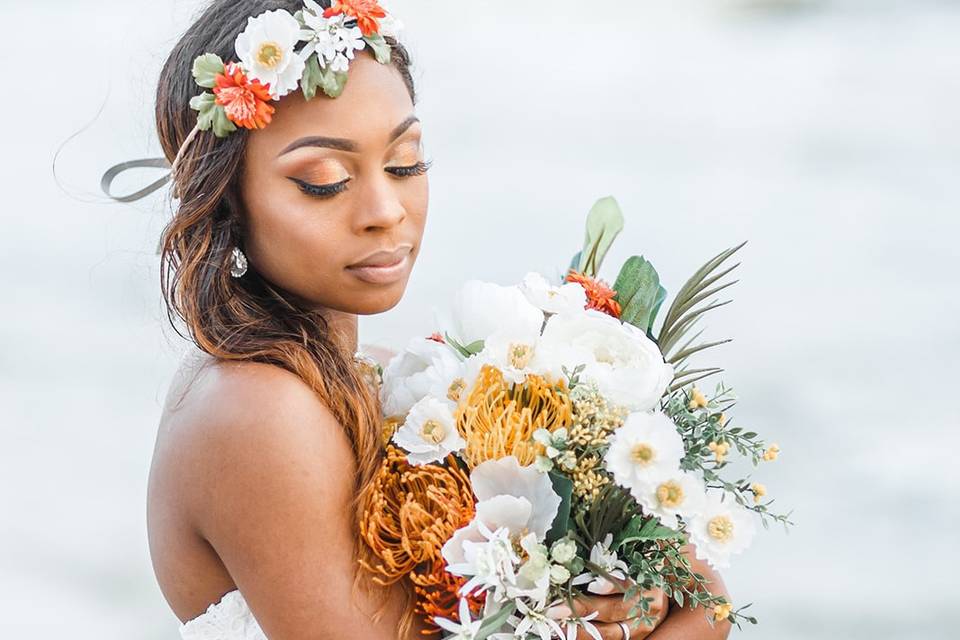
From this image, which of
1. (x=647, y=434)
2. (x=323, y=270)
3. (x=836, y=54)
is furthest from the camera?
(x=836, y=54)

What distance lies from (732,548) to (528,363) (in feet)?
1.43

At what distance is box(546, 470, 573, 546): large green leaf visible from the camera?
1744mm

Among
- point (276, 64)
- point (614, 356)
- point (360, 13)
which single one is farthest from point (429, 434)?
point (360, 13)

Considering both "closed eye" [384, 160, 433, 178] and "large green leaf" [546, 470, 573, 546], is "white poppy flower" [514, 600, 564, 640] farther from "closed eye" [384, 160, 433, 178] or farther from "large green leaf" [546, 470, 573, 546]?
"closed eye" [384, 160, 433, 178]

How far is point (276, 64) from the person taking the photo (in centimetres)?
193

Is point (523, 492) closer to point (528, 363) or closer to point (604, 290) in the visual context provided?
point (528, 363)

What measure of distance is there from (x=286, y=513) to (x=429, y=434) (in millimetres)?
257

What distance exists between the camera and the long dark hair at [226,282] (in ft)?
6.32

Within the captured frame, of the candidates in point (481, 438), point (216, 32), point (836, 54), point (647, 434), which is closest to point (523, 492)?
point (481, 438)

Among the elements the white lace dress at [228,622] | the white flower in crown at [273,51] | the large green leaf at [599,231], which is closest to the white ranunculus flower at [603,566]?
the white lace dress at [228,622]

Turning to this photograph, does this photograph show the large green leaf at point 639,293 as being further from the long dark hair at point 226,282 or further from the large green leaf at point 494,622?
the large green leaf at point 494,622

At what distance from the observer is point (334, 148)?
6.36 feet

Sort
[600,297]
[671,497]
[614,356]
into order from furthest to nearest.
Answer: [600,297] → [614,356] → [671,497]

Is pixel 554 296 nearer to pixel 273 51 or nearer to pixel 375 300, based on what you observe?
pixel 375 300
